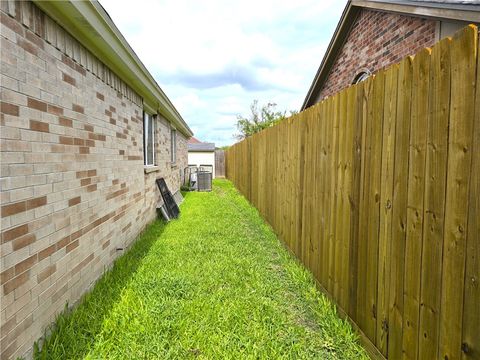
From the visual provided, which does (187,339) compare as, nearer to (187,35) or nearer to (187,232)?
(187,232)

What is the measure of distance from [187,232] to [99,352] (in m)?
3.63

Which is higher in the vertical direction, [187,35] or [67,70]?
[187,35]

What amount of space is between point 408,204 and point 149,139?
21.6ft

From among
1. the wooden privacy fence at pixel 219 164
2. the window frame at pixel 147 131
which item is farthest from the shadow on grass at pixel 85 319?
the wooden privacy fence at pixel 219 164

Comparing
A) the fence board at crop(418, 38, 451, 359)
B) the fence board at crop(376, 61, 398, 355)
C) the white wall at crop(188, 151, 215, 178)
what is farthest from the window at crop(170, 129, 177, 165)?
the white wall at crop(188, 151, 215, 178)

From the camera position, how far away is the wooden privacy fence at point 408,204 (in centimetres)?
137

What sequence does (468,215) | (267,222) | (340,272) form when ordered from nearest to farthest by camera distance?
(468,215), (340,272), (267,222)

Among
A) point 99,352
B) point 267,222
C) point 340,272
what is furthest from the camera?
point 267,222

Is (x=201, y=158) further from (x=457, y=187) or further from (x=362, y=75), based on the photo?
(x=457, y=187)

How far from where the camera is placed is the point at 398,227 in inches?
74.0

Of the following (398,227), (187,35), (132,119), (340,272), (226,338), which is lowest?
(226,338)

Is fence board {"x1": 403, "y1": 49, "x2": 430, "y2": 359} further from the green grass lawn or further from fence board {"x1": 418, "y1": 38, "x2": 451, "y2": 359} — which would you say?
the green grass lawn

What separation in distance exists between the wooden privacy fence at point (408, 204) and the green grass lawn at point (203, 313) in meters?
0.35

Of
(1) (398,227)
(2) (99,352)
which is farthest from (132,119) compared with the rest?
(1) (398,227)
